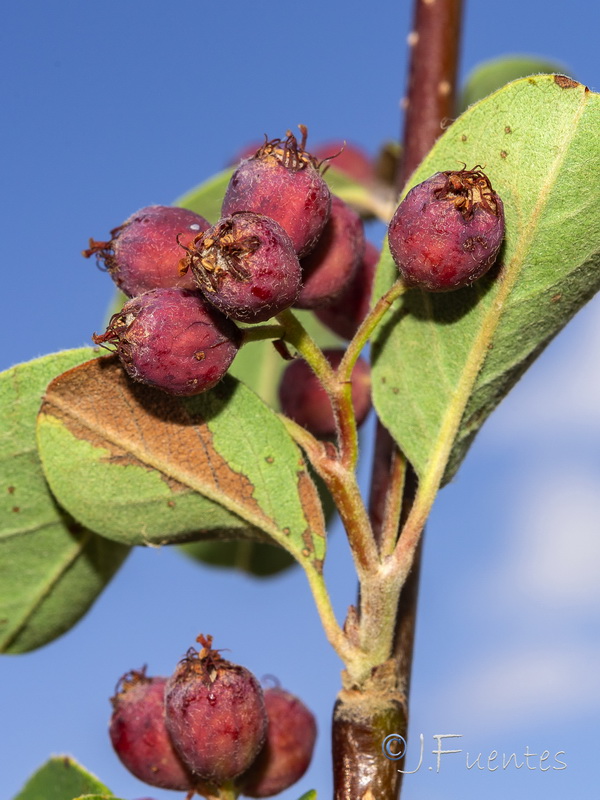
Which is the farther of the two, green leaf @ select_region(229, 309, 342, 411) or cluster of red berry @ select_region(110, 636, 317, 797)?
green leaf @ select_region(229, 309, 342, 411)

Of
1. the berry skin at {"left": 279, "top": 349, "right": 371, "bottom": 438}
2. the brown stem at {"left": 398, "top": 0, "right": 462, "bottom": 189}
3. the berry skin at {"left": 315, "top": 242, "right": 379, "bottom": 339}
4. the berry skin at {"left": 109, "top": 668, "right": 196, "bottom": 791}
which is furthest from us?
the brown stem at {"left": 398, "top": 0, "right": 462, "bottom": 189}

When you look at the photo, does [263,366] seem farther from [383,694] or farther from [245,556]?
[383,694]

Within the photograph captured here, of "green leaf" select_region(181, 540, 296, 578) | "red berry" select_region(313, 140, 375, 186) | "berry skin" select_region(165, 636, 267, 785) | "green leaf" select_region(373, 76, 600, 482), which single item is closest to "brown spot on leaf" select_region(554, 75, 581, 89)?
"green leaf" select_region(373, 76, 600, 482)

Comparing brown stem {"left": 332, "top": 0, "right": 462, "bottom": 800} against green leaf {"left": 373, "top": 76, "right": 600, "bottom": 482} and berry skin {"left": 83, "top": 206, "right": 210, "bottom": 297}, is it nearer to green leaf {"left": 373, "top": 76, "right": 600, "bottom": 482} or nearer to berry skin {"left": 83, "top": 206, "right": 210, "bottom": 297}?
green leaf {"left": 373, "top": 76, "right": 600, "bottom": 482}

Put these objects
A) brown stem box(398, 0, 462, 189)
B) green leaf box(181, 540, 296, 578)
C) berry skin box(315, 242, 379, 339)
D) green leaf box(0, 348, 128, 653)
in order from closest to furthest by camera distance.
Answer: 1. green leaf box(0, 348, 128, 653)
2. berry skin box(315, 242, 379, 339)
3. brown stem box(398, 0, 462, 189)
4. green leaf box(181, 540, 296, 578)

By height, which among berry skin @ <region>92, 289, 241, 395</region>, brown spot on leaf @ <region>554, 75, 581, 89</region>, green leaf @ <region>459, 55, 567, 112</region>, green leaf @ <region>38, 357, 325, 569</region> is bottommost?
green leaf @ <region>38, 357, 325, 569</region>

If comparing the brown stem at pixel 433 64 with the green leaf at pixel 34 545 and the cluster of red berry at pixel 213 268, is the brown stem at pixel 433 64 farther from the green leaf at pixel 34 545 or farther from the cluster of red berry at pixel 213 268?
the green leaf at pixel 34 545

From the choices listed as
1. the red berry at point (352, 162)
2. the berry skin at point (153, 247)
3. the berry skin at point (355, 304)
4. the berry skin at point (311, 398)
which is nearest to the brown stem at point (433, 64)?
the berry skin at point (355, 304)

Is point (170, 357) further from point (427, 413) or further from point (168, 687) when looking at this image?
point (168, 687)

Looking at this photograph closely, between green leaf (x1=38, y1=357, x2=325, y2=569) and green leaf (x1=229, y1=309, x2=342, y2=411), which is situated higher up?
green leaf (x1=229, y1=309, x2=342, y2=411)

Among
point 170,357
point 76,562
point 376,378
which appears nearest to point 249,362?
point 76,562
